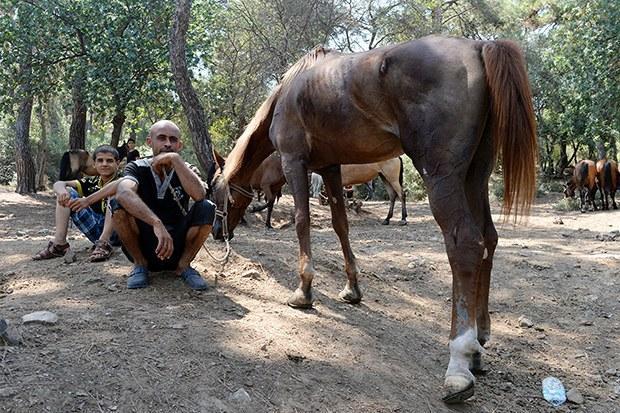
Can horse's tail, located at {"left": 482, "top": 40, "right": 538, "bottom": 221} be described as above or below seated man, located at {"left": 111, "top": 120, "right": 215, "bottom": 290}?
above

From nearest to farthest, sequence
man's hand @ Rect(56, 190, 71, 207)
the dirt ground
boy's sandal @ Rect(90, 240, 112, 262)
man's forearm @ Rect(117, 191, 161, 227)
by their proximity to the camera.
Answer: the dirt ground < man's forearm @ Rect(117, 191, 161, 227) < man's hand @ Rect(56, 190, 71, 207) < boy's sandal @ Rect(90, 240, 112, 262)

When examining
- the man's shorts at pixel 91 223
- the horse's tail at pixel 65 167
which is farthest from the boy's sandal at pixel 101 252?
the horse's tail at pixel 65 167

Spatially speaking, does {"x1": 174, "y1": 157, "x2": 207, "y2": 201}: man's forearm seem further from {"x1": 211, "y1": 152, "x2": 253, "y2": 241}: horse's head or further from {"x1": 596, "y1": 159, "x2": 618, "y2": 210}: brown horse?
{"x1": 596, "y1": 159, "x2": 618, "y2": 210}: brown horse

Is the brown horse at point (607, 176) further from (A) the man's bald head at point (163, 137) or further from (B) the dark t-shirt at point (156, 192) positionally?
(A) the man's bald head at point (163, 137)

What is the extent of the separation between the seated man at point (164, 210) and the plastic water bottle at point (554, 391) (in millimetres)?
2340

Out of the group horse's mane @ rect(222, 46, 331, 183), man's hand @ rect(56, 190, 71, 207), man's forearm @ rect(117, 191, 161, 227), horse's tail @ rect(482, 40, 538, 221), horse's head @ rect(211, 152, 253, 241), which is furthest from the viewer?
horse's head @ rect(211, 152, 253, 241)

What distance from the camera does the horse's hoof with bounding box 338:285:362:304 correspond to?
13.8ft

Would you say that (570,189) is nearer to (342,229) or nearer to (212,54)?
(212,54)

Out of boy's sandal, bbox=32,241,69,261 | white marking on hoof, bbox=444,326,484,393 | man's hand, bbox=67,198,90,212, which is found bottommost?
white marking on hoof, bbox=444,326,484,393

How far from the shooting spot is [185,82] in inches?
324

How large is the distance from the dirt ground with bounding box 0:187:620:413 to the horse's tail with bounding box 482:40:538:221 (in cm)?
121

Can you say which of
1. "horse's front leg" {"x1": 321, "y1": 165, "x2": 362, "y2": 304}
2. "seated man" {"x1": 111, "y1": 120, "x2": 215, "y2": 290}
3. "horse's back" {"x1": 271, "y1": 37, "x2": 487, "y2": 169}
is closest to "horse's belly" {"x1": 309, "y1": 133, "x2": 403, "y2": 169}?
"horse's back" {"x1": 271, "y1": 37, "x2": 487, "y2": 169}

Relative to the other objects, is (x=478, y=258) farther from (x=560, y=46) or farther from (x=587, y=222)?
(x=560, y=46)

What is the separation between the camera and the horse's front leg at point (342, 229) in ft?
13.9
